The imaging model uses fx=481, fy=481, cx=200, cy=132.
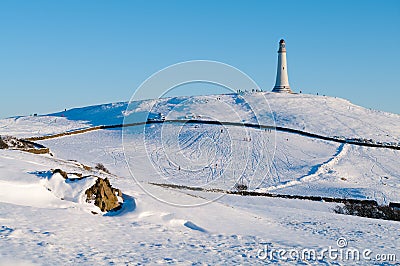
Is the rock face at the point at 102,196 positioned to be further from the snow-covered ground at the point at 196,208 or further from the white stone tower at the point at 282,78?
the white stone tower at the point at 282,78

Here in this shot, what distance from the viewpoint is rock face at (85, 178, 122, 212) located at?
16266 millimetres

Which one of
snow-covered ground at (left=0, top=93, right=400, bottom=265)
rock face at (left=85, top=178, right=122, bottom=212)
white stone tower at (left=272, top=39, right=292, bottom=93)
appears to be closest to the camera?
snow-covered ground at (left=0, top=93, right=400, bottom=265)

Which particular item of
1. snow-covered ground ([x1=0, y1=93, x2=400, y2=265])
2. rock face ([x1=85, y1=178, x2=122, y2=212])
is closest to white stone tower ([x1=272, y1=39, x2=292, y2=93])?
snow-covered ground ([x1=0, y1=93, x2=400, y2=265])

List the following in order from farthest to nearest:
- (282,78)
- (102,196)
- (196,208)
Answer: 1. (282,78)
2. (196,208)
3. (102,196)

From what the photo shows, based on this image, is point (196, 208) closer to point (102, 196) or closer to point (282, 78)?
point (102, 196)

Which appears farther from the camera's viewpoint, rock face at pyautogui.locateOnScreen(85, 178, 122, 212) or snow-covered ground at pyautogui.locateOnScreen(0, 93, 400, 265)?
rock face at pyautogui.locateOnScreen(85, 178, 122, 212)

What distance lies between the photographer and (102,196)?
16.4m

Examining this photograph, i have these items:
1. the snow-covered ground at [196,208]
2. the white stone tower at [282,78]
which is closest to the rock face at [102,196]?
the snow-covered ground at [196,208]

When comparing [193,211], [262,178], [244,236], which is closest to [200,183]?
[262,178]

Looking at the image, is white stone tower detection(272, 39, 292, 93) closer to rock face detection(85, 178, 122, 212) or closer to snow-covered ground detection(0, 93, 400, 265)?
snow-covered ground detection(0, 93, 400, 265)

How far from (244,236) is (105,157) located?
3540 cm

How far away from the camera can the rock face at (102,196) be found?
53.4 ft

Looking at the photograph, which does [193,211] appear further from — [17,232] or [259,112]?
[259,112]

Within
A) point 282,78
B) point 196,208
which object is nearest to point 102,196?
point 196,208
